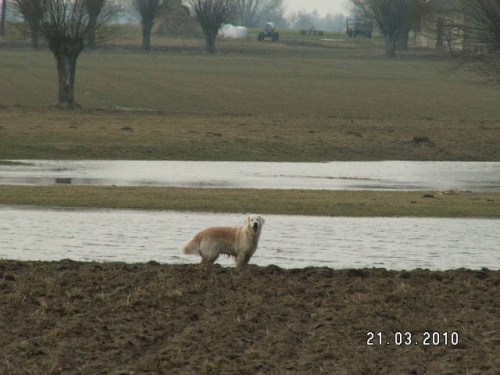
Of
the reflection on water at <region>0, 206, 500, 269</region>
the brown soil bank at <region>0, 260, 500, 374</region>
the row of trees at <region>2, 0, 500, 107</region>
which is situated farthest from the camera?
the row of trees at <region>2, 0, 500, 107</region>

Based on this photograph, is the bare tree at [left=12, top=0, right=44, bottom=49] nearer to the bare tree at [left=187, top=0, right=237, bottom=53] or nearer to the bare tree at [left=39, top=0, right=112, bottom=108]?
the bare tree at [left=39, top=0, right=112, bottom=108]

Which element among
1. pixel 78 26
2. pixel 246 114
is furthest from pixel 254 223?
pixel 78 26

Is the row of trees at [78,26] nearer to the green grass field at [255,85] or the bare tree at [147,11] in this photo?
the green grass field at [255,85]

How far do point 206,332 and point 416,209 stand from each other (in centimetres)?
1327

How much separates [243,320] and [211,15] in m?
110

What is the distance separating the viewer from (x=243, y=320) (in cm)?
1190

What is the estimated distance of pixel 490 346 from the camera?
10945 millimetres

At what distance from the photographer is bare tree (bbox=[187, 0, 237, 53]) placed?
11631 cm

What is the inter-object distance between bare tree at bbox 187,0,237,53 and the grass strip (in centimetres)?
8957

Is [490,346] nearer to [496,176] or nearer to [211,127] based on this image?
[496,176]

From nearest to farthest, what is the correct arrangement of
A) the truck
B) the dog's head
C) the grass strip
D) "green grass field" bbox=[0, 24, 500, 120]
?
the dog's head < the grass strip < "green grass field" bbox=[0, 24, 500, 120] < the truck

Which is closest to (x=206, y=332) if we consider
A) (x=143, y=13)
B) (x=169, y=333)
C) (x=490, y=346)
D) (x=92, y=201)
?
(x=169, y=333)

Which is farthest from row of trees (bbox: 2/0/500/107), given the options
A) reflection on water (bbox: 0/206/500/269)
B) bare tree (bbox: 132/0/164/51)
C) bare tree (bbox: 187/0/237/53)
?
bare tree (bbox: 187/0/237/53)

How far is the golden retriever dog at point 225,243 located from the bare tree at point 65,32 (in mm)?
38072
